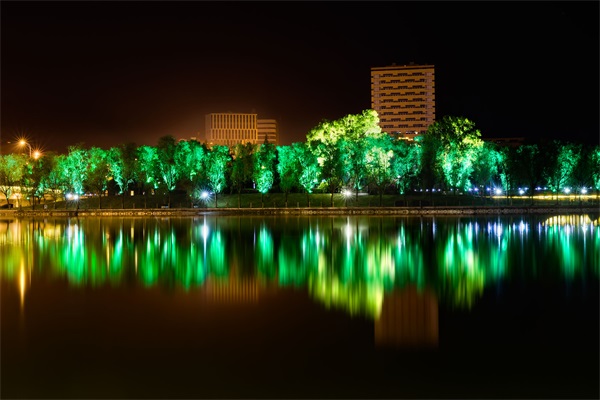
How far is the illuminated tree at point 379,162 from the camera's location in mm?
64250

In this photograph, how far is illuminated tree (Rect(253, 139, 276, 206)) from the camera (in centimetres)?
7094

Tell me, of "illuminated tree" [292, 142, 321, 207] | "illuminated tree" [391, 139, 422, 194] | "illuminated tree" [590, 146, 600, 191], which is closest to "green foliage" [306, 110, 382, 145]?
"illuminated tree" [292, 142, 321, 207]

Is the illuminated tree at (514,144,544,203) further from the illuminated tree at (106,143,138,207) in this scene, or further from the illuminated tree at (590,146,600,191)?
the illuminated tree at (106,143,138,207)

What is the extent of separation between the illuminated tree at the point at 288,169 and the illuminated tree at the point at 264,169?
3.35 feet

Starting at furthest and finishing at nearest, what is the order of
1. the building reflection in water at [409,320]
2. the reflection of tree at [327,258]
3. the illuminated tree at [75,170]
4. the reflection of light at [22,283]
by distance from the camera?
the illuminated tree at [75,170]
the reflection of tree at [327,258]
the reflection of light at [22,283]
the building reflection in water at [409,320]

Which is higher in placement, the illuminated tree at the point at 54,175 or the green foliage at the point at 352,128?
the green foliage at the point at 352,128

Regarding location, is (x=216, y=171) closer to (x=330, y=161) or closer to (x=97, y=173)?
(x=97, y=173)

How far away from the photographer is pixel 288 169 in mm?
68188

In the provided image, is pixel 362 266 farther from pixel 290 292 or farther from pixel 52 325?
pixel 52 325

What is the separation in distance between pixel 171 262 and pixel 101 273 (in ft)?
10.2

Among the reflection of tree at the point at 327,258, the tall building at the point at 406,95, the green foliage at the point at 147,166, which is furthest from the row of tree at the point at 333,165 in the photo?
the tall building at the point at 406,95

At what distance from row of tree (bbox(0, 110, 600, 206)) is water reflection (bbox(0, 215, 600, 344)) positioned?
27.9 metres

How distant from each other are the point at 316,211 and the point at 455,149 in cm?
1618

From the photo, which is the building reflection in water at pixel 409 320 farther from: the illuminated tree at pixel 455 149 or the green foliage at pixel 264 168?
the green foliage at pixel 264 168
